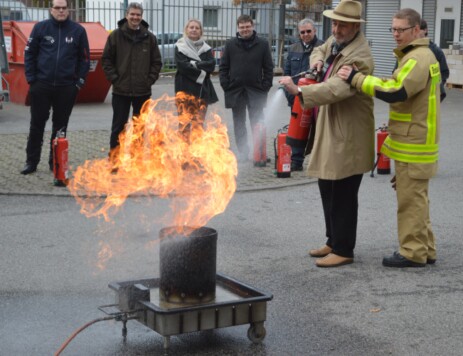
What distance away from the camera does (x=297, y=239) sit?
8.60 meters

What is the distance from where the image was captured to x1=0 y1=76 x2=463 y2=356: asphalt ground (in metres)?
5.82

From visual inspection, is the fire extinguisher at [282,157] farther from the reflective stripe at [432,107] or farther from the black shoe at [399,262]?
the reflective stripe at [432,107]

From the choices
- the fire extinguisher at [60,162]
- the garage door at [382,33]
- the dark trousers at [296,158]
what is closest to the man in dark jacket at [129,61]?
the fire extinguisher at [60,162]

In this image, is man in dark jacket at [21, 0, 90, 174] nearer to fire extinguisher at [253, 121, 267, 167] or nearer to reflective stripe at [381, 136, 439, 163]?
fire extinguisher at [253, 121, 267, 167]

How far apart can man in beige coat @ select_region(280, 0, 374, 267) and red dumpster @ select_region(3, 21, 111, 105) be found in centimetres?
1203

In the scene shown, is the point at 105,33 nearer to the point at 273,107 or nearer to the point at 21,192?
the point at 273,107

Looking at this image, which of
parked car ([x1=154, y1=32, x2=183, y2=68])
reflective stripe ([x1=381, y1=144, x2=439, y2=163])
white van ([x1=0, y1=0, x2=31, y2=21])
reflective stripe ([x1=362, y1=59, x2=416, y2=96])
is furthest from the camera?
parked car ([x1=154, y1=32, x2=183, y2=68])

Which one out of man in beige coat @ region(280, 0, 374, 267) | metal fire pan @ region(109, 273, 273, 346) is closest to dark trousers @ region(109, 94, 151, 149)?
man in beige coat @ region(280, 0, 374, 267)

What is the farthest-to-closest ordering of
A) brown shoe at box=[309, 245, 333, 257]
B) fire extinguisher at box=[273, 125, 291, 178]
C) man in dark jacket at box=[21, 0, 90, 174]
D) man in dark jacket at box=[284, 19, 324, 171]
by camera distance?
man in dark jacket at box=[284, 19, 324, 171] < fire extinguisher at box=[273, 125, 291, 178] < man in dark jacket at box=[21, 0, 90, 174] < brown shoe at box=[309, 245, 333, 257]

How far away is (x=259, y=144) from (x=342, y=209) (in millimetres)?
4737

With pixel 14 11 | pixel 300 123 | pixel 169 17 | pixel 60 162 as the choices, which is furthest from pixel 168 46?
pixel 300 123

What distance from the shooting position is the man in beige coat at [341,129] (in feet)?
23.6

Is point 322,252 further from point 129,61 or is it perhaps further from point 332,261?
point 129,61

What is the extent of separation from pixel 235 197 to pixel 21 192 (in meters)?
2.45
